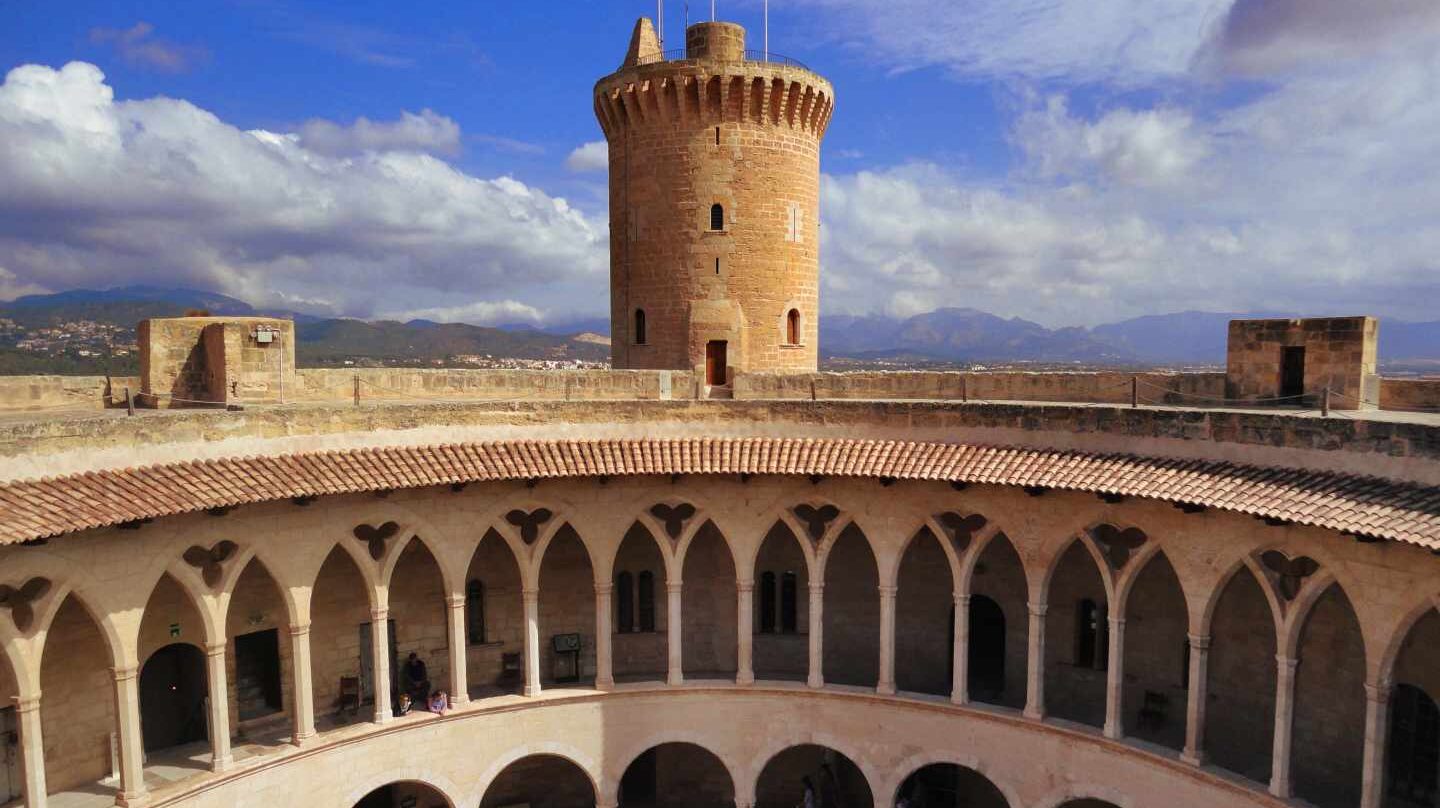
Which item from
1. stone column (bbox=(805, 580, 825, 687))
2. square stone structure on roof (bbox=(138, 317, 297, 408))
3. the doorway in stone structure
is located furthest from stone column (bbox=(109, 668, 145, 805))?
stone column (bbox=(805, 580, 825, 687))

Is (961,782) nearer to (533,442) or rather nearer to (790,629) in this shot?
(790,629)

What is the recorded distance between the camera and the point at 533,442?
1988 centimetres

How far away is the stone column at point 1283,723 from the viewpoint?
50.4 feet

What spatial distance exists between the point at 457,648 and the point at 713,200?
14.7 m

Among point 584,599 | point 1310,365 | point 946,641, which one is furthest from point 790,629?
point 1310,365

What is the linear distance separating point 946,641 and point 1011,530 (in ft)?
15.9

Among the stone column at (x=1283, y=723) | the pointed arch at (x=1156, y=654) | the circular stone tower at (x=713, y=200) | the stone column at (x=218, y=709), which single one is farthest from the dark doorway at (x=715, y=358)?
the stone column at (x=1283, y=723)

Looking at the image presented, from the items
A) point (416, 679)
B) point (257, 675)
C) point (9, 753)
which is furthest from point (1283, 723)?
point (9, 753)

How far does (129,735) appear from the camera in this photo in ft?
50.4

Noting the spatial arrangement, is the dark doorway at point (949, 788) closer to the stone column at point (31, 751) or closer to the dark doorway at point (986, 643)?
the dark doorway at point (986, 643)

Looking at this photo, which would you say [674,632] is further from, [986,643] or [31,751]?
[31,751]

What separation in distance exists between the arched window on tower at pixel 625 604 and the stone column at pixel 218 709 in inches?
368

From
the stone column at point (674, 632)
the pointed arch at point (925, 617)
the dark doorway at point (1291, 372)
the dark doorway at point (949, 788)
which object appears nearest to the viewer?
the dark doorway at point (1291, 372)

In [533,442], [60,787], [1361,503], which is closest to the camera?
[1361,503]
